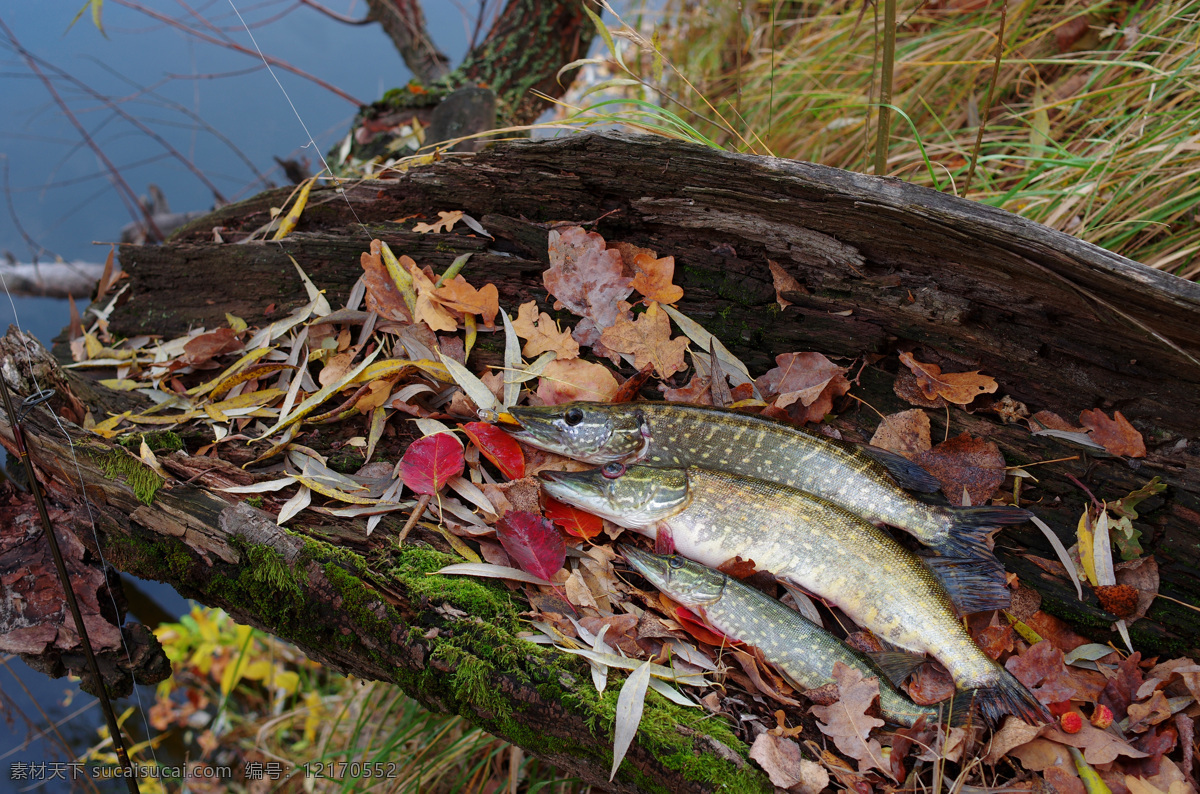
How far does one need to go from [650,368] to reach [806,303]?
1.83 feet

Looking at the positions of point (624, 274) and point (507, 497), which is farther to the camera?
point (624, 274)

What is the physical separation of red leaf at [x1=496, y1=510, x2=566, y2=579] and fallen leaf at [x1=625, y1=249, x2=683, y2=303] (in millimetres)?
890

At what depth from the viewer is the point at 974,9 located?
159 inches

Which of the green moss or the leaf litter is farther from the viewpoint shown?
the green moss

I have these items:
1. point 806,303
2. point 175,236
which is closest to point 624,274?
point 806,303

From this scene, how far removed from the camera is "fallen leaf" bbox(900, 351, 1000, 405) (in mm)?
1980

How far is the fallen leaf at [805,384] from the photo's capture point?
2090 millimetres

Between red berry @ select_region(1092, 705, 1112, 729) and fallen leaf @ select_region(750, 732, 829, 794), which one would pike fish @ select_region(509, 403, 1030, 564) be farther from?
fallen leaf @ select_region(750, 732, 829, 794)

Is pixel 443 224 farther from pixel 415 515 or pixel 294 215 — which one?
pixel 415 515

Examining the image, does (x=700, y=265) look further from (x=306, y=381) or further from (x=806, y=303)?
(x=306, y=381)

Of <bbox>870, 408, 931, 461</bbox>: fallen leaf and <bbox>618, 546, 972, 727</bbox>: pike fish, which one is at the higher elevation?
<bbox>870, 408, 931, 461</bbox>: fallen leaf

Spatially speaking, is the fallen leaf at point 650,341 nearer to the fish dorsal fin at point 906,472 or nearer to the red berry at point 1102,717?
the fish dorsal fin at point 906,472

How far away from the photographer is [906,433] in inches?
79.9

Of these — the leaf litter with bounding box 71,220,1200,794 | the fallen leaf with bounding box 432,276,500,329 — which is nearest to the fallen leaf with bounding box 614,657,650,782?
the leaf litter with bounding box 71,220,1200,794
